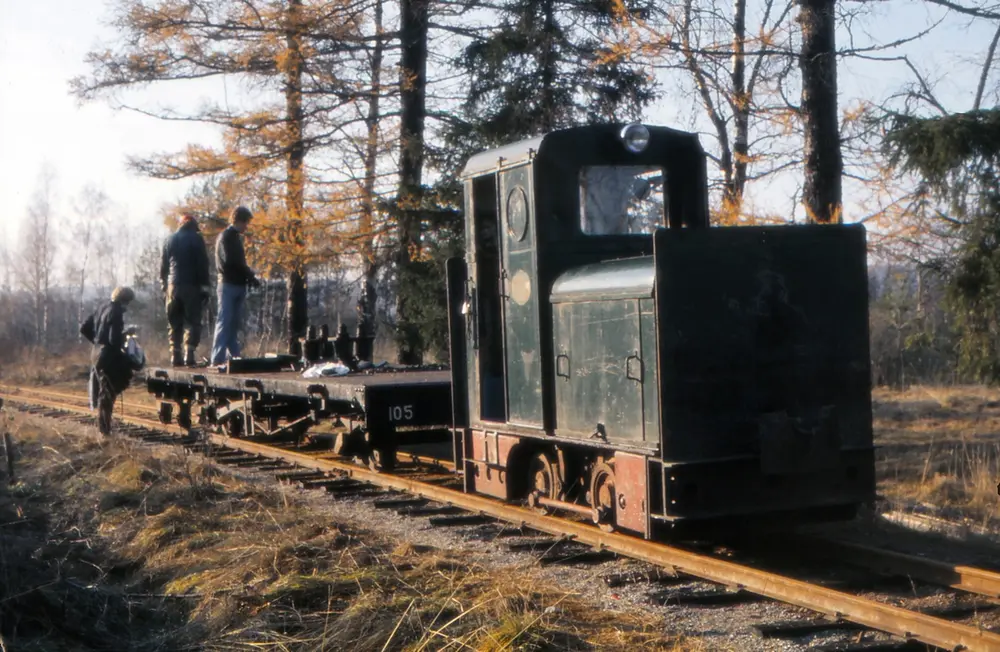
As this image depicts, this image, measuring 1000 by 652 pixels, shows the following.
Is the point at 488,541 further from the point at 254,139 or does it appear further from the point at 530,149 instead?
the point at 254,139

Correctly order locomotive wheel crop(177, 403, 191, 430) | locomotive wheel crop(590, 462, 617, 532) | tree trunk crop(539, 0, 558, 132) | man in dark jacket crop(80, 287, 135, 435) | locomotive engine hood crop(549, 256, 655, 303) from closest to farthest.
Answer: locomotive engine hood crop(549, 256, 655, 303)
locomotive wheel crop(590, 462, 617, 532)
man in dark jacket crop(80, 287, 135, 435)
locomotive wheel crop(177, 403, 191, 430)
tree trunk crop(539, 0, 558, 132)

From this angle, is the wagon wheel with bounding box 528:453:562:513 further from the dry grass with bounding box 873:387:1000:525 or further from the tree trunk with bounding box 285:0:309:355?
the tree trunk with bounding box 285:0:309:355

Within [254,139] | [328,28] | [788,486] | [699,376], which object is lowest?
[788,486]

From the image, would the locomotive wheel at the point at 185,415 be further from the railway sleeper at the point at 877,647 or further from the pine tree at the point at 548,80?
the railway sleeper at the point at 877,647

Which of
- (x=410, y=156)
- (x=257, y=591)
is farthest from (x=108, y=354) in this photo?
(x=257, y=591)

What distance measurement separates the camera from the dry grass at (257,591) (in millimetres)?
5234

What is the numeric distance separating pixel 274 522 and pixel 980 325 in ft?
22.8

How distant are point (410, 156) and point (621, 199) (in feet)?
34.4

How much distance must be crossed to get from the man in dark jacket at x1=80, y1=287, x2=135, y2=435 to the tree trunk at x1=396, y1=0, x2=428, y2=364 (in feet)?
14.7

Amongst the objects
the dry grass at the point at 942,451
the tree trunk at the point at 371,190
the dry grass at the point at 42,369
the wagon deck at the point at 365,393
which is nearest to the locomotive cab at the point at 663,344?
the wagon deck at the point at 365,393

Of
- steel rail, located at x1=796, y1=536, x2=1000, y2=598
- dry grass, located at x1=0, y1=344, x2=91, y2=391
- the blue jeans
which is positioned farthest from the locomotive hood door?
dry grass, located at x1=0, y1=344, x2=91, y2=391

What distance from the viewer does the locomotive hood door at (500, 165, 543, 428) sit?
7.87 meters

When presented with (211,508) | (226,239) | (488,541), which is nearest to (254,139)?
(226,239)

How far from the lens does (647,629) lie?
544 cm
